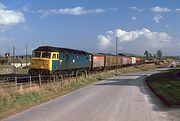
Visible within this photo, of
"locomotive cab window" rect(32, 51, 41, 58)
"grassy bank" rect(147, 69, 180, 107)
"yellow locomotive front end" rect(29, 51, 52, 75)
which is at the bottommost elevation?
"grassy bank" rect(147, 69, 180, 107)

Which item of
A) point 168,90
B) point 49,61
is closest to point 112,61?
point 49,61

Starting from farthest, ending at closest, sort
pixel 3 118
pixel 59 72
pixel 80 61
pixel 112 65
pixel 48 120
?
pixel 112 65
pixel 80 61
pixel 59 72
pixel 3 118
pixel 48 120

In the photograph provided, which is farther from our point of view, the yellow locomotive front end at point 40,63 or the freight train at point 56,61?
the freight train at point 56,61

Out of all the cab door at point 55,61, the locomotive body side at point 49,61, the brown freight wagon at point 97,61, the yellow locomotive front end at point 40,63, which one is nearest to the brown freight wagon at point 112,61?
the brown freight wagon at point 97,61

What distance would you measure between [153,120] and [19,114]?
19.7ft

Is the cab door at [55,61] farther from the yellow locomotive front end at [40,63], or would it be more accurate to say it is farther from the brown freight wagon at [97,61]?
the brown freight wagon at [97,61]

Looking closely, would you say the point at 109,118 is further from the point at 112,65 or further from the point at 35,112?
the point at 112,65

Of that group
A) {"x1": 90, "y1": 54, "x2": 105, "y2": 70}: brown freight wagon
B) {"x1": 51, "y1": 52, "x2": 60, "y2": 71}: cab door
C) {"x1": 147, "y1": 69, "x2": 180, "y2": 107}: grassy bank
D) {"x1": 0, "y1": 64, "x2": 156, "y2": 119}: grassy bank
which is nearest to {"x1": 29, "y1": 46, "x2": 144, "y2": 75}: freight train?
{"x1": 51, "y1": 52, "x2": 60, "y2": 71}: cab door

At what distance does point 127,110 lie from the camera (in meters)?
18.6

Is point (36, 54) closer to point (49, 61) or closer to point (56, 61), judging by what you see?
point (49, 61)

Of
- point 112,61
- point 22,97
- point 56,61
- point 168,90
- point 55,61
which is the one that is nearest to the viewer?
point 22,97

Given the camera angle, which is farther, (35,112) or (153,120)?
(35,112)

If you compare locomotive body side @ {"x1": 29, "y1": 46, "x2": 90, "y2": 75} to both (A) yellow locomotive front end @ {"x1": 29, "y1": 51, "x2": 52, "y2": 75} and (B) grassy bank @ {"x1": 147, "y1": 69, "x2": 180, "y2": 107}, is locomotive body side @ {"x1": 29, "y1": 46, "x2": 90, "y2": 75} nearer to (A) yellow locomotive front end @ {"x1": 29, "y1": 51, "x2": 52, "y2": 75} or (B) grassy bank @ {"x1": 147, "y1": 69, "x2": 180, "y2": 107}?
(A) yellow locomotive front end @ {"x1": 29, "y1": 51, "x2": 52, "y2": 75}

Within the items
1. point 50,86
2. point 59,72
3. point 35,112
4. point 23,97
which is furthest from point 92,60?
point 35,112
